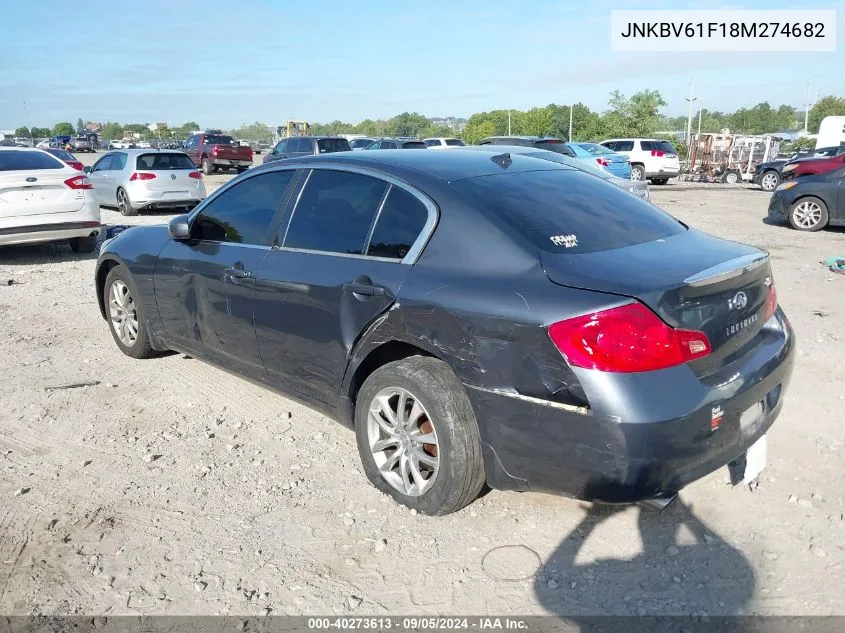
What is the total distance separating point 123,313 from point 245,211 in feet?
6.35

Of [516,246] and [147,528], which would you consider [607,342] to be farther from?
[147,528]

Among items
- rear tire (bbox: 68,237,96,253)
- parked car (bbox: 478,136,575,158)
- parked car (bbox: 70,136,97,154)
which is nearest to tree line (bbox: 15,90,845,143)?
parked car (bbox: 70,136,97,154)

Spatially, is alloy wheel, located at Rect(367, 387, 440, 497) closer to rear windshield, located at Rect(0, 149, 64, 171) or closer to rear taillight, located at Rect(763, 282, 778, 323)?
rear taillight, located at Rect(763, 282, 778, 323)

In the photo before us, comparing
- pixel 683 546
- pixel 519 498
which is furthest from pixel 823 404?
pixel 519 498

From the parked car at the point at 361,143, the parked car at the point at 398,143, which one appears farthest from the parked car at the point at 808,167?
the parked car at the point at 361,143

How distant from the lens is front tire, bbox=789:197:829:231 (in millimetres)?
12469

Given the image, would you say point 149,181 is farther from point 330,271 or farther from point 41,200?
point 330,271

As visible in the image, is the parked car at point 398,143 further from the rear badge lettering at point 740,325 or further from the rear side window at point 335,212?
the rear badge lettering at point 740,325

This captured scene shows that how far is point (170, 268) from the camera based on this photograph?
473cm

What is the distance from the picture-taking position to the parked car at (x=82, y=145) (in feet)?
229

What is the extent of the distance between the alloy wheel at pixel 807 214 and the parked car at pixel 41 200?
12156 mm

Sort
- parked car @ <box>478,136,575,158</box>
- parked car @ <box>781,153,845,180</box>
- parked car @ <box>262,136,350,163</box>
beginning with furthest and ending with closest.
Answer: parked car @ <box>262,136,350,163</box>
parked car @ <box>478,136,575,158</box>
parked car @ <box>781,153,845,180</box>

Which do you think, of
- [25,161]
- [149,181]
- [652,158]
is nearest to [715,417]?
[25,161]

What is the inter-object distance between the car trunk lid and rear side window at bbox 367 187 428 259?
2.30 feet
